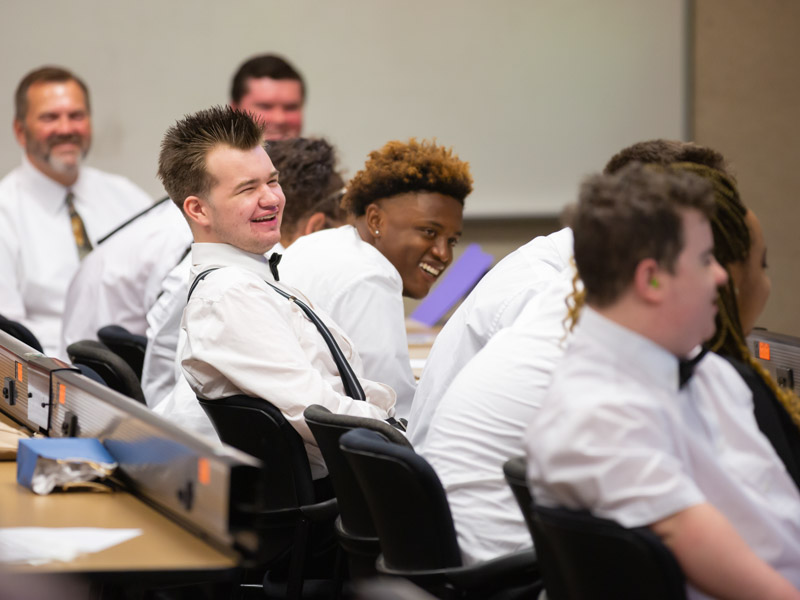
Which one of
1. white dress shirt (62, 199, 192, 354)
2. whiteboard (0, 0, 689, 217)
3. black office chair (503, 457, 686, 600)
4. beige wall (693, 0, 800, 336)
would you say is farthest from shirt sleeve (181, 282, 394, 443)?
beige wall (693, 0, 800, 336)

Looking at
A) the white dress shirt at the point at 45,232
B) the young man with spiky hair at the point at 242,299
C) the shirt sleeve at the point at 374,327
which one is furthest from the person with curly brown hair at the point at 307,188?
the white dress shirt at the point at 45,232

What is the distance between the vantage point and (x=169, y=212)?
12.7ft

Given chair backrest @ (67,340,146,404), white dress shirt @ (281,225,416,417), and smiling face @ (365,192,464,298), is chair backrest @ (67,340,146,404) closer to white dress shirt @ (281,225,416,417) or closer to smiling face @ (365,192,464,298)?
white dress shirt @ (281,225,416,417)

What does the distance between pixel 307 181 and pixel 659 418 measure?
2417mm

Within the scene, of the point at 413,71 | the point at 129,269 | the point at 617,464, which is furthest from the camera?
the point at 413,71

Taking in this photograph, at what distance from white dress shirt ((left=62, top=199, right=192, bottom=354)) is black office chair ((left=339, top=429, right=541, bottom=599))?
2.23m

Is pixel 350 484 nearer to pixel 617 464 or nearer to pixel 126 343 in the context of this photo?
pixel 617 464

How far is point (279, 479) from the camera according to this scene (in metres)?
2.25

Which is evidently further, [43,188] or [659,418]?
[43,188]

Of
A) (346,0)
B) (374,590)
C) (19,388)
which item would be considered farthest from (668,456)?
(346,0)

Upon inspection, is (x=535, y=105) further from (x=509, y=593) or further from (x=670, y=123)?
(x=509, y=593)

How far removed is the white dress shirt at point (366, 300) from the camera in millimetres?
2816

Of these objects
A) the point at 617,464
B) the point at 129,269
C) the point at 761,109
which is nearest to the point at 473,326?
the point at 617,464

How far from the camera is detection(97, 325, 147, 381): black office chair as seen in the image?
335cm
